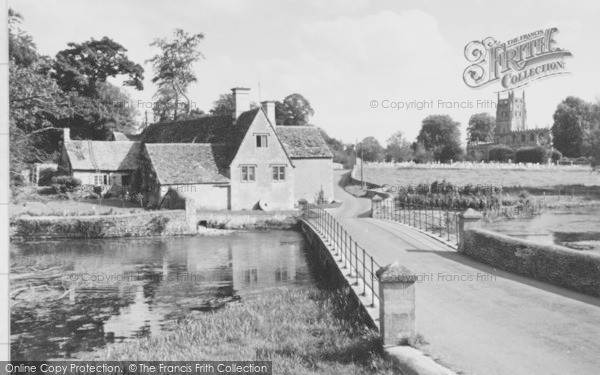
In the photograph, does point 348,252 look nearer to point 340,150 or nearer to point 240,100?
point 240,100

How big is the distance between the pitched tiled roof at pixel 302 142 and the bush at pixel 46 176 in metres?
22.2

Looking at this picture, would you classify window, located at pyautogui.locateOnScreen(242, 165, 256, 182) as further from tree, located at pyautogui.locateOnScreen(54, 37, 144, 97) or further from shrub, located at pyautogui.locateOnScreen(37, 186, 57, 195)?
tree, located at pyautogui.locateOnScreen(54, 37, 144, 97)

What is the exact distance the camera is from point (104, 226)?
3706cm

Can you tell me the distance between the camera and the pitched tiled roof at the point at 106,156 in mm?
52188

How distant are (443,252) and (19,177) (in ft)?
49.8

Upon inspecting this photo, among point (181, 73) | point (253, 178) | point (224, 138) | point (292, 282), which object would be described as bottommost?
point (292, 282)

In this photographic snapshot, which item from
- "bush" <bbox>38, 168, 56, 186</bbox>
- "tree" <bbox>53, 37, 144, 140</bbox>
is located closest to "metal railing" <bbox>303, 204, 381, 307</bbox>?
"bush" <bbox>38, 168, 56, 186</bbox>

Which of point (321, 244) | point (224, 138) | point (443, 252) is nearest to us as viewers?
point (443, 252)

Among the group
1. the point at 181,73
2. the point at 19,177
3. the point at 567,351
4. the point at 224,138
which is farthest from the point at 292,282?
the point at 181,73

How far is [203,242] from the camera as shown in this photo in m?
35.2

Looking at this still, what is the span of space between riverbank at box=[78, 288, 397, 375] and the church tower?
14831 centimetres

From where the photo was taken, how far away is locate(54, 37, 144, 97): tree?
201 ft

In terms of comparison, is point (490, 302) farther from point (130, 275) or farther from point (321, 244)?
point (130, 275)

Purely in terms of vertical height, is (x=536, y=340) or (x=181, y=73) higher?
(x=181, y=73)
